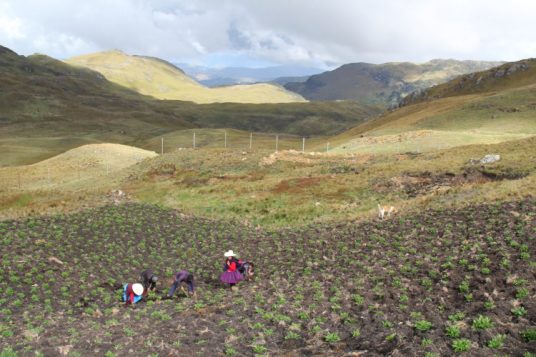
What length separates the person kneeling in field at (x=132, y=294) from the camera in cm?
2094

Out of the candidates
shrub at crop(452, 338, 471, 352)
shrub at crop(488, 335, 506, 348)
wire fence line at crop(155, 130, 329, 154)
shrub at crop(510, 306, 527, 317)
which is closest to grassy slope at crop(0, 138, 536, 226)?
shrub at crop(510, 306, 527, 317)

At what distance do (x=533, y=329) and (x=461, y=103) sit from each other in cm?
8905

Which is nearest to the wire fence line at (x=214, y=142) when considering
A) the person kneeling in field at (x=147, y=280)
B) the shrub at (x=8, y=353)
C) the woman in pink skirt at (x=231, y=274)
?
the woman in pink skirt at (x=231, y=274)

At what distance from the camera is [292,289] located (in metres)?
21.3

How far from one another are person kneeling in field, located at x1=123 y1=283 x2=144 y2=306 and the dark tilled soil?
58 centimetres

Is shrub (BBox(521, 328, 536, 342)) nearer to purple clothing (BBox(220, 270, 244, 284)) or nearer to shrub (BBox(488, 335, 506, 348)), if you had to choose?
shrub (BBox(488, 335, 506, 348))

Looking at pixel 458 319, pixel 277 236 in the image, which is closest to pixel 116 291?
pixel 277 236

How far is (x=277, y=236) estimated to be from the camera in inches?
1277

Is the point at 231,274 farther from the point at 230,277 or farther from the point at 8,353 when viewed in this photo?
the point at 8,353

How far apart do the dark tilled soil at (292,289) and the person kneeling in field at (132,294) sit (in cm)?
58

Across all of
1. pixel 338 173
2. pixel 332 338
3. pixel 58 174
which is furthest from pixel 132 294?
pixel 58 174

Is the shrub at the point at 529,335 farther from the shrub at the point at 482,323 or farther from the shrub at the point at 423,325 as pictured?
the shrub at the point at 423,325

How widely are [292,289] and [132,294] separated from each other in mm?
7545

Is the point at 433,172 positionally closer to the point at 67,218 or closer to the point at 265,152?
the point at 265,152
